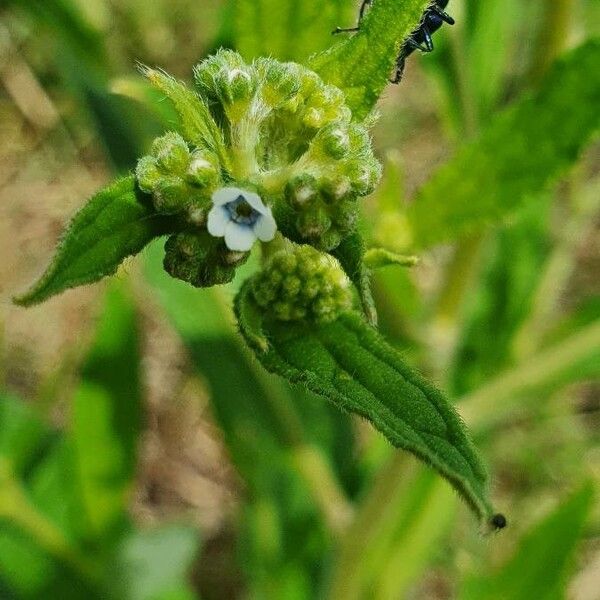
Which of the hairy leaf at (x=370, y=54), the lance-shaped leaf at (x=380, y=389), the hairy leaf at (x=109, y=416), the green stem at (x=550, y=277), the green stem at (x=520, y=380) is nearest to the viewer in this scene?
the lance-shaped leaf at (x=380, y=389)

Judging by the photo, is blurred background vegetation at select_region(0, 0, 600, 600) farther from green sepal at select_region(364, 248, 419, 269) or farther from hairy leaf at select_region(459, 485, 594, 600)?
green sepal at select_region(364, 248, 419, 269)

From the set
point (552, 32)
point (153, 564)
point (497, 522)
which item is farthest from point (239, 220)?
point (153, 564)

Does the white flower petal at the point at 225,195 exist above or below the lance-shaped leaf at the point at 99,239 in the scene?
above

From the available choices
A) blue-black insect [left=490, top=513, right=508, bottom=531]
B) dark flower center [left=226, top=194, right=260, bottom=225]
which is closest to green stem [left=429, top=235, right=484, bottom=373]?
blue-black insect [left=490, top=513, right=508, bottom=531]

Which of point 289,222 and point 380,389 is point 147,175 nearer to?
point 289,222

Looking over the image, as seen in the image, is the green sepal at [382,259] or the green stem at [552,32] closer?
the green sepal at [382,259]

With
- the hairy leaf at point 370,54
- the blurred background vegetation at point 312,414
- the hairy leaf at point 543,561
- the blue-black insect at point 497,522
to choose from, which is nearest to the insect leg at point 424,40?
the blurred background vegetation at point 312,414

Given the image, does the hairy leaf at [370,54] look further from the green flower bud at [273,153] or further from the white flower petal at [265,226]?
the white flower petal at [265,226]
